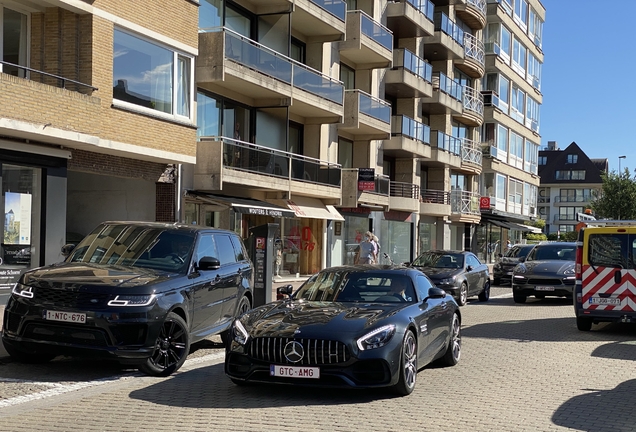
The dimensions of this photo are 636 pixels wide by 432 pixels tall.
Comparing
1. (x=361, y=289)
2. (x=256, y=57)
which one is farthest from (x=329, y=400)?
(x=256, y=57)

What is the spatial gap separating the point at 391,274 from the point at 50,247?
32.8ft

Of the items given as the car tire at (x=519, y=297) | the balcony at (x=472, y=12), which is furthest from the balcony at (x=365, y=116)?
the balcony at (x=472, y=12)

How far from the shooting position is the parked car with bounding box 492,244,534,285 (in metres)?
31.4

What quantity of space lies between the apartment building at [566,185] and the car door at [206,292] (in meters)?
118

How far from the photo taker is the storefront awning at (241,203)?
22500 millimetres

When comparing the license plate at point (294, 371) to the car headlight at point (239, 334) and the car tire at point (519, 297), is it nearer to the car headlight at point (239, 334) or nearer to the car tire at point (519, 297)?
the car headlight at point (239, 334)

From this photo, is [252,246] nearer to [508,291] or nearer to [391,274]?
[391,274]

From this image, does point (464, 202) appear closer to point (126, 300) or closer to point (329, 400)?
point (126, 300)

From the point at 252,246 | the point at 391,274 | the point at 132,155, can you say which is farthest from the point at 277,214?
the point at 391,274

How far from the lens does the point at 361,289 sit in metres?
9.60

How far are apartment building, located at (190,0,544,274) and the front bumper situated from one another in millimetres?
13106

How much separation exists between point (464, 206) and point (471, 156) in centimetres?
355

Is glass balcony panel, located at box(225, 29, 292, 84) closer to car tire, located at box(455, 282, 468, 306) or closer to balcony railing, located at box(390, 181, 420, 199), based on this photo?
car tire, located at box(455, 282, 468, 306)

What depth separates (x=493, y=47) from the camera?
175 feet
